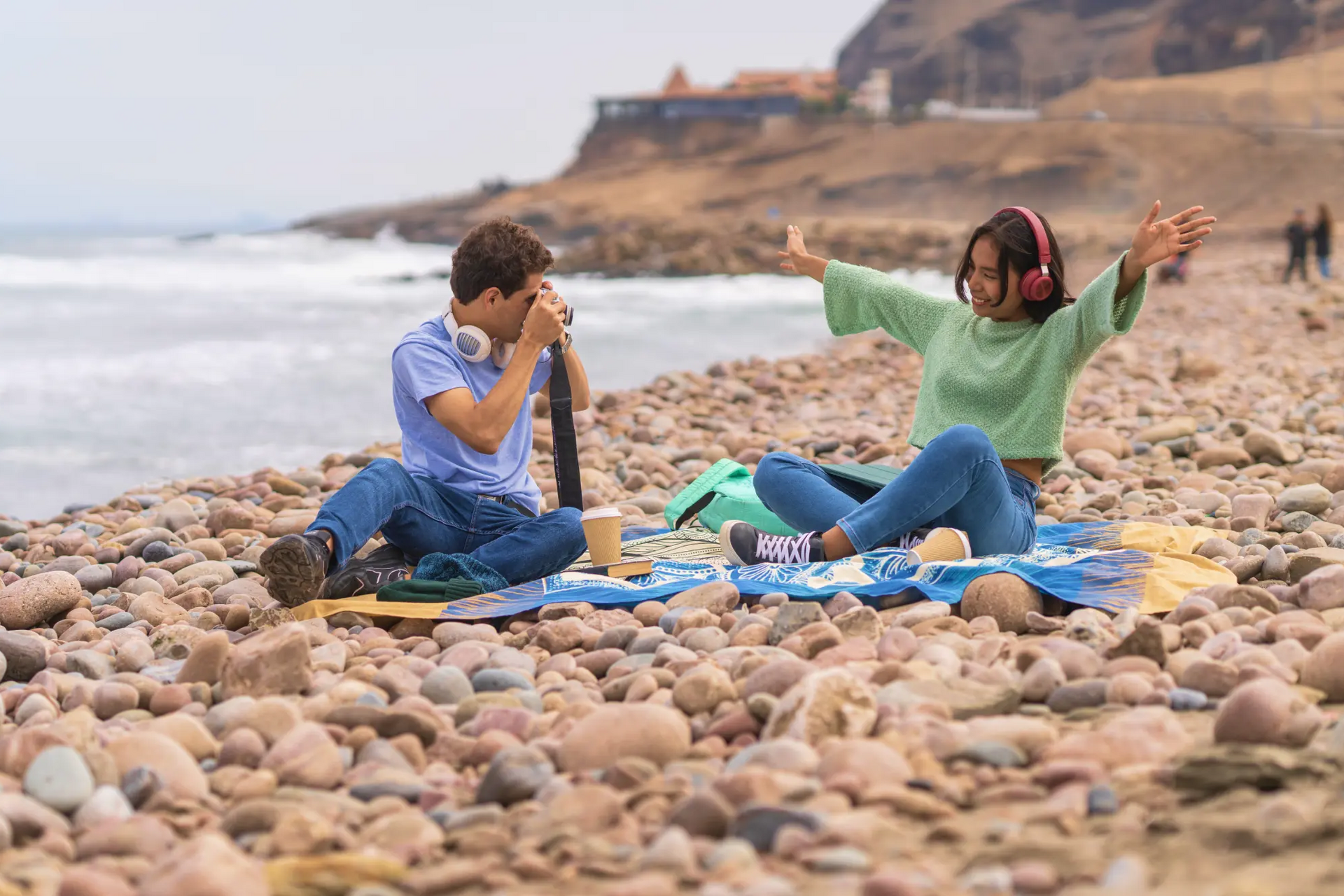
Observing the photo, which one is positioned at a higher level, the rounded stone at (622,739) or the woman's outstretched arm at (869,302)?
the woman's outstretched arm at (869,302)

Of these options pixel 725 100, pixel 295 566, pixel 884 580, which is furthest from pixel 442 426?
pixel 725 100

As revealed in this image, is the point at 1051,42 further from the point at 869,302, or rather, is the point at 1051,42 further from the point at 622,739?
the point at 622,739

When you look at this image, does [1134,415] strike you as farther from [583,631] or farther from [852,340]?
[852,340]

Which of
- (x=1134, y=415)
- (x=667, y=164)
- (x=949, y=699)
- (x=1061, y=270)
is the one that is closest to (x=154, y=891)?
(x=949, y=699)

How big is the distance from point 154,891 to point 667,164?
72415mm

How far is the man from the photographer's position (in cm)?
353

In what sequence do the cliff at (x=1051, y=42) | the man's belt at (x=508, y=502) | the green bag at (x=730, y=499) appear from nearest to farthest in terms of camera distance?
the man's belt at (x=508, y=502) < the green bag at (x=730, y=499) < the cliff at (x=1051, y=42)

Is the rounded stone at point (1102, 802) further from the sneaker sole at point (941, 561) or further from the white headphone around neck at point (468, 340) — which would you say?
the white headphone around neck at point (468, 340)

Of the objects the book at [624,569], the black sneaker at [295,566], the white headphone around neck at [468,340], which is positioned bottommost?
the book at [624,569]

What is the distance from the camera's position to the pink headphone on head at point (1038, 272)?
12.0 ft

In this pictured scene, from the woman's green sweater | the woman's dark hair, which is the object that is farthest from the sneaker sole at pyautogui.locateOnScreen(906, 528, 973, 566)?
the woman's dark hair

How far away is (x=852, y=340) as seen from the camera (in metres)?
14.5

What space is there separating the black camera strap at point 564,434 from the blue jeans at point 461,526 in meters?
0.11

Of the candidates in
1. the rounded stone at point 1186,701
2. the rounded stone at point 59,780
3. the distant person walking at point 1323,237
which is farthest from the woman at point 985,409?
the distant person walking at point 1323,237
